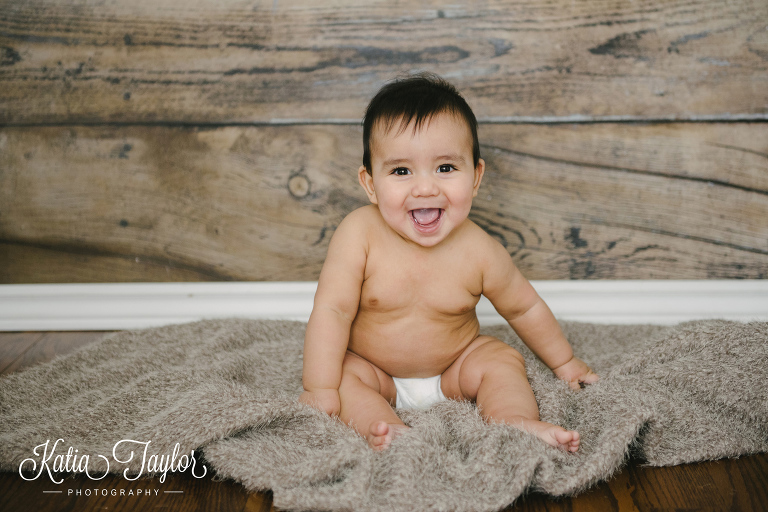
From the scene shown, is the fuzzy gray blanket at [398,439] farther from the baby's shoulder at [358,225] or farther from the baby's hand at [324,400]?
the baby's shoulder at [358,225]

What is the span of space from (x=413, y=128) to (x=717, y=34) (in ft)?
2.73

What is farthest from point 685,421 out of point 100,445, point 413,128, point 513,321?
point 100,445

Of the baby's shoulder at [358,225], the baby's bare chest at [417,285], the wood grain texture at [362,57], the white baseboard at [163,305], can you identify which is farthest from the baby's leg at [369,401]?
the wood grain texture at [362,57]

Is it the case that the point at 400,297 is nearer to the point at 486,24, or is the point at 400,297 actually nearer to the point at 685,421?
the point at 685,421

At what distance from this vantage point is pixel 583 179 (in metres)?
1.36

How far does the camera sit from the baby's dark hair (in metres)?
0.92

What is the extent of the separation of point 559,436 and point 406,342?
308 mm

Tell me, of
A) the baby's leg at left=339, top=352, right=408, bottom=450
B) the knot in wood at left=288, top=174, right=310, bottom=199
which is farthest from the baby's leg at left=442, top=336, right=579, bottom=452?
the knot in wood at left=288, top=174, right=310, bottom=199

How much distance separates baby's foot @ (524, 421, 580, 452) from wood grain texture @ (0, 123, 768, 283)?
636mm

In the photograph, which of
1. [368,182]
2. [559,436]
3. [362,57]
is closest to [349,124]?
[362,57]

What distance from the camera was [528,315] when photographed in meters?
1.06

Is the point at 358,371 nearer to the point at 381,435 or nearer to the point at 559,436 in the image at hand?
the point at 381,435

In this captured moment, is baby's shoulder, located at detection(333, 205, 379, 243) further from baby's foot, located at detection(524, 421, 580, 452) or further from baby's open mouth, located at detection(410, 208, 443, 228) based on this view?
baby's foot, located at detection(524, 421, 580, 452)

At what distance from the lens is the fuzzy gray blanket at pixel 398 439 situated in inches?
29.4
